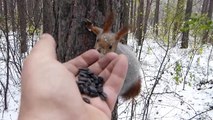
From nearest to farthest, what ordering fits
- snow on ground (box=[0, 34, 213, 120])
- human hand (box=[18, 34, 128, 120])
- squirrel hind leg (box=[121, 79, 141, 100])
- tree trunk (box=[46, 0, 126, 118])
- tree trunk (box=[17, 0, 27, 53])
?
human hand (box=[18, 34, 128, 120])
tree trunk (box=[46, 0, 126, 118])
squirrel hind leg (box=[121, 79, 141, 100])
snow on ground (box=[0, 34, 213, 120])
tree trunk (box=[17, 0, 27, 53])

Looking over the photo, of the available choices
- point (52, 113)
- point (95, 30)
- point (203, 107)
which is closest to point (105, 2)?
point (95, 30)

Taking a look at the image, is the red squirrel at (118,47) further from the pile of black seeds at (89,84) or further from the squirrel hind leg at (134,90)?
the pile of black seeds at (89,84)

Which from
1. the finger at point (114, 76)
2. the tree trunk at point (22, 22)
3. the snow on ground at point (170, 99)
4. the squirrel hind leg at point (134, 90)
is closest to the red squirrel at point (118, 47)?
the squirrel hind leg at point (134, 90)

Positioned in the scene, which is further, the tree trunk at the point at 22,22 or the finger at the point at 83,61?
the tree trunk at the point at 22,22

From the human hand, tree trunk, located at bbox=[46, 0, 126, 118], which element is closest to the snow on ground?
tree trunk, located at bbox=[46, 0, 126, 118]

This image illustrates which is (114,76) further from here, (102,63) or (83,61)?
(83,61)

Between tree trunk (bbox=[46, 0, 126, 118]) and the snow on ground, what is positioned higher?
tree trunk (bbox=[46, 0, 126, 118])

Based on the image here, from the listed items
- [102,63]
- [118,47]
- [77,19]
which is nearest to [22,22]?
[77,19]

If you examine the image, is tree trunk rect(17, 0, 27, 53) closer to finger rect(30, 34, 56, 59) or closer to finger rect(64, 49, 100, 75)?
finger rect(64, 49, 100, 75)
